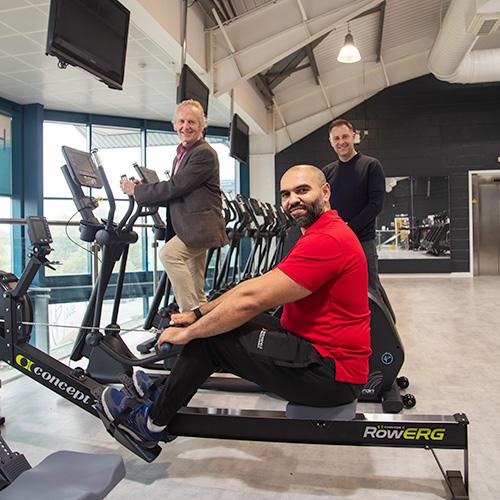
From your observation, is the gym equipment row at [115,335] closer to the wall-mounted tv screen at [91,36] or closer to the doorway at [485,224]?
the wall-mounted tv screen at [91,36]

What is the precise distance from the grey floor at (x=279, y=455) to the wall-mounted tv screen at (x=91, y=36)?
2.16 meters

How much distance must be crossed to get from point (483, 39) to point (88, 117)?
7959mm

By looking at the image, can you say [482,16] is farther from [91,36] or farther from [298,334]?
[298,334]

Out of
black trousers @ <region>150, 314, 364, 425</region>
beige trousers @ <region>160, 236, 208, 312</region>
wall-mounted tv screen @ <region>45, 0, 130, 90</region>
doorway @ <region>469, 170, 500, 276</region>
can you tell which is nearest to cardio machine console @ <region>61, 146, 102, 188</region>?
beige trousers @ <region>160, 236, 208, 312</region>

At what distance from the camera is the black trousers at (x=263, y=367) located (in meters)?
1.58

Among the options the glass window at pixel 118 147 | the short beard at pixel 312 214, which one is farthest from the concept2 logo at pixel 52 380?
the glass window at pixel 118 147

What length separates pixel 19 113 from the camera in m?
8.95

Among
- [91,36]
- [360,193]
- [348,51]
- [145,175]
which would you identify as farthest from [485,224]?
[91,36]

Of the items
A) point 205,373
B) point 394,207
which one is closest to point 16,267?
point 205,373

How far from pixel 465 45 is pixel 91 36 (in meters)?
5.98

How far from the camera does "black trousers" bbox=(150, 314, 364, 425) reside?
1.58 meters

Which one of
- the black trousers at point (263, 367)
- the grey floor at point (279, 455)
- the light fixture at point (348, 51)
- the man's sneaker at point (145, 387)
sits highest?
the light fixture at point (348, 51)

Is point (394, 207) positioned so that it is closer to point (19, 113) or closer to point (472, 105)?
point (472, 105)

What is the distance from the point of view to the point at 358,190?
3191 mm
